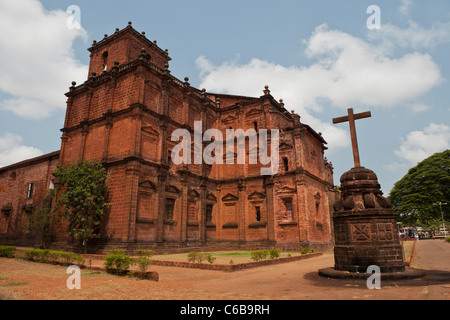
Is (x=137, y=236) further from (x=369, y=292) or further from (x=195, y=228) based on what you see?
(x=369, y=292)

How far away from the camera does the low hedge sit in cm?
1201

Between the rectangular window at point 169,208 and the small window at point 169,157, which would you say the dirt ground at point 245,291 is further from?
the small window at point 169,157

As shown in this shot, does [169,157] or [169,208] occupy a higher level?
[169,157]

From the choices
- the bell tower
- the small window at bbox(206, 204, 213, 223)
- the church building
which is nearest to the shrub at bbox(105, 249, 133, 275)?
the church building

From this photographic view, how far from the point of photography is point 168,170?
22906 millimetres

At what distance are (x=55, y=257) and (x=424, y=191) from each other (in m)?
48.8

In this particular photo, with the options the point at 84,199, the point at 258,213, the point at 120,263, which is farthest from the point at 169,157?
the point at 120,263

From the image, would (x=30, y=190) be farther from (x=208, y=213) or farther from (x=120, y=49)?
(x=208, y=213)

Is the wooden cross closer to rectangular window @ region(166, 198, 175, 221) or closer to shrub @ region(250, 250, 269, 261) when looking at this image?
shrub @ region(250, 250, 269, 261)

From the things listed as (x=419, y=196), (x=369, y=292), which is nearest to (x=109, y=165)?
(x=369, y=292)

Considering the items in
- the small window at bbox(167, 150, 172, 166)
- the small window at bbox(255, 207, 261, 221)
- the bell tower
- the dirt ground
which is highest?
the bell tower

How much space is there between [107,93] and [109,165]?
665 centimetres

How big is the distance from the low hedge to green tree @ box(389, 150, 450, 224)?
4551 centimetres

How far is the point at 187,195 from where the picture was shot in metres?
24.3
